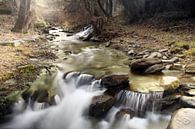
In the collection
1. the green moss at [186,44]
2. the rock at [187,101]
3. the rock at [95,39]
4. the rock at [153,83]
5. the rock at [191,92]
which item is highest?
the rock at [95,39]

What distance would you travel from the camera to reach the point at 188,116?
516 centimetres

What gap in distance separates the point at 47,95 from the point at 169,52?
19.3 feet

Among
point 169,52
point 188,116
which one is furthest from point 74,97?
point 169,52

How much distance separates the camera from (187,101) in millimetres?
6973

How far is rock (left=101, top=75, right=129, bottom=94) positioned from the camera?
8305 mm

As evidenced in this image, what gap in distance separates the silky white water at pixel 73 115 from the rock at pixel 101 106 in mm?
144

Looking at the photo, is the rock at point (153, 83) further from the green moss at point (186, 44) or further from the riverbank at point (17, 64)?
the green moss at point (186, 44)

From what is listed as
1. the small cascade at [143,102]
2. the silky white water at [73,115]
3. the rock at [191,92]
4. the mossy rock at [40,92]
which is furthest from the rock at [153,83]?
the mossy rock at [40,92]

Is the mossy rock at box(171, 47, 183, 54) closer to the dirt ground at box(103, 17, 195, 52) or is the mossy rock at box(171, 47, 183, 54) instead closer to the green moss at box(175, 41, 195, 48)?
the green moss at box(175, 41, 195, 48)

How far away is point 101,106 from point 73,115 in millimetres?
991

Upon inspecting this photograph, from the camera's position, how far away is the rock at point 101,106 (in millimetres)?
7774

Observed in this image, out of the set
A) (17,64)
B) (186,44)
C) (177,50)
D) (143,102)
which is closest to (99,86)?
(143,102)

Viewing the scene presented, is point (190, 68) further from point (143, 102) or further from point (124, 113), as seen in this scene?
point (124, 113)

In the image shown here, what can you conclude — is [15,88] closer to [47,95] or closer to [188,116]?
[47,95]
